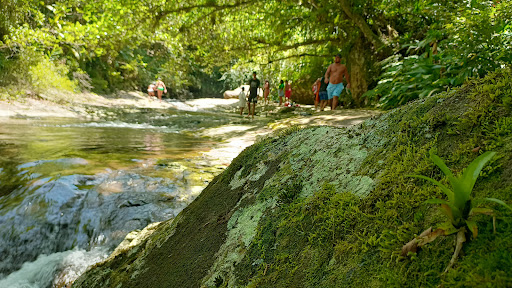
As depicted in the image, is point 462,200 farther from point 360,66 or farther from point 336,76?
point 360,66

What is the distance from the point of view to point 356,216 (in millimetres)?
1083

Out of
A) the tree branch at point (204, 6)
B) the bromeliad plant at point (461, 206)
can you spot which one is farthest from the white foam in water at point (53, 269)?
the tree branch at point (204, 6)

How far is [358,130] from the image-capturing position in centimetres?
164

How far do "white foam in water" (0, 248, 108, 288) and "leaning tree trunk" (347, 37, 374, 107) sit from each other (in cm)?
1188

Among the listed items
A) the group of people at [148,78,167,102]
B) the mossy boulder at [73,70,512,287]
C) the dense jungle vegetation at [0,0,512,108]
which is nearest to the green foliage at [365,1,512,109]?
the dense jungle vegetation at [0,0,512,108]

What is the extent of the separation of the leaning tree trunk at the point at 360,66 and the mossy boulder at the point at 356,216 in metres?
12.1

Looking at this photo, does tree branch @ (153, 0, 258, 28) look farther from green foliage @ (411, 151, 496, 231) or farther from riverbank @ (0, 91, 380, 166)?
green foliage @ (411, 151, 496, 231)

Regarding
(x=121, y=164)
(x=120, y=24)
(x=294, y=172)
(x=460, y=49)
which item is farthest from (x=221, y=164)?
(x=120, y=24)

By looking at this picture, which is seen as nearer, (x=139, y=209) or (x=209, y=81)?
(x=139, y=209)

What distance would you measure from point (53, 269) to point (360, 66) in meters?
12.6

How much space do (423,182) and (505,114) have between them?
0.36 metres

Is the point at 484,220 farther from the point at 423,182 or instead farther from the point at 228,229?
the point at 228,229

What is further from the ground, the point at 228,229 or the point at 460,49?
the point at 460,49

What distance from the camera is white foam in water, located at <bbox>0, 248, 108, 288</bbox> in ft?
10.1
